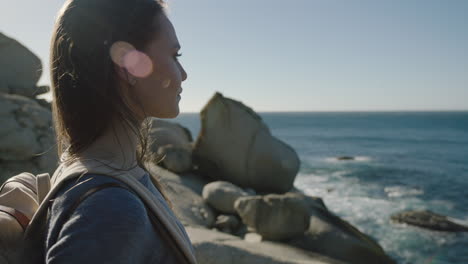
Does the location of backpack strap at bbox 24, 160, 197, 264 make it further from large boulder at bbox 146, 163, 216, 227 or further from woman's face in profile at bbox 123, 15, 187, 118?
large boulder at bbox 146, 163, 216, 227

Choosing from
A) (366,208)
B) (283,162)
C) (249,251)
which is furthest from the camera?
(366,208)

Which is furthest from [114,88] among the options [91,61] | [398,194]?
[398,194]

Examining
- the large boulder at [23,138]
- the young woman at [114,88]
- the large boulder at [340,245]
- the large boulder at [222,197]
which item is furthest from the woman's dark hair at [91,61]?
the large boulder at [222,197]

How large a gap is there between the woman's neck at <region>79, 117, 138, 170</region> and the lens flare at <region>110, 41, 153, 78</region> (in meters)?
0.17

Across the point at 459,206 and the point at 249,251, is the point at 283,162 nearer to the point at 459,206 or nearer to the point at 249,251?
the point at 249,251

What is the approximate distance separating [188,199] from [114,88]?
8.22 meters

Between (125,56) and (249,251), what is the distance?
3.65 m

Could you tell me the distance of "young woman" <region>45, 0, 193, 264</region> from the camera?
856 mm

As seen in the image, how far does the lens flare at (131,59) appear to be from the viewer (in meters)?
1.04

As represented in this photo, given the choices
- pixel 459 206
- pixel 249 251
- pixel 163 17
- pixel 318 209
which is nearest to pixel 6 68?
pixel 249 251

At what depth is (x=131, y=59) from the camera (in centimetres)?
106

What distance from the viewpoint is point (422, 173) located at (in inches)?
878

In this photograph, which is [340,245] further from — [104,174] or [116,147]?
[104,174]

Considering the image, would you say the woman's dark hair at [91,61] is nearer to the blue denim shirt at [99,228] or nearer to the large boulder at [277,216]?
the blue denim shirt at [99,228]
